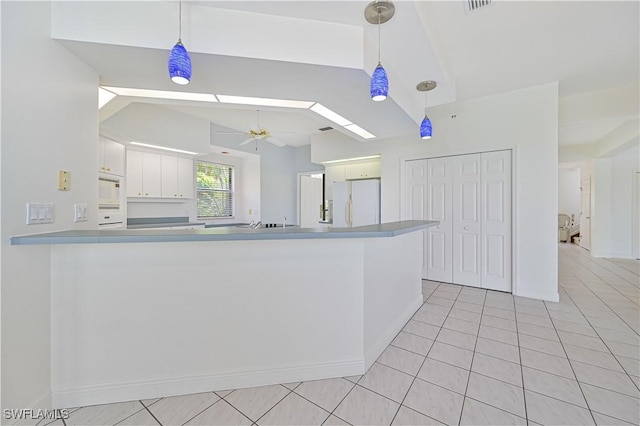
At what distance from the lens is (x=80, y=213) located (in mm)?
1842

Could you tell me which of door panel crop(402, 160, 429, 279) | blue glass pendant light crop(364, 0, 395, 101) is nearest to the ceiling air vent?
blue glass pendant light crop(364, 0, 395, 101)

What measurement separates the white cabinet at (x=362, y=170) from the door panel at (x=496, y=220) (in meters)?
1.87

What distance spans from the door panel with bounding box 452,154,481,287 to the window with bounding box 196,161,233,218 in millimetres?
4683

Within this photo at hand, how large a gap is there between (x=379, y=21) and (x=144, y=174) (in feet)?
13.4

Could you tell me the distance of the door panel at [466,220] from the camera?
3.79 m

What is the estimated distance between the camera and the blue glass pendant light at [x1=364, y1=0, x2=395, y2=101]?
1688 mm

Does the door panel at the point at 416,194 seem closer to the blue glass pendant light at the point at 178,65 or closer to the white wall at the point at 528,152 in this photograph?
the white wall at the point at 528,152

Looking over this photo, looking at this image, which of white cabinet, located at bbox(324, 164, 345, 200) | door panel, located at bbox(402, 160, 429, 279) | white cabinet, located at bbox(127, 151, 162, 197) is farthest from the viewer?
white cabinet, located at bbox(324, 164, 345, 200)

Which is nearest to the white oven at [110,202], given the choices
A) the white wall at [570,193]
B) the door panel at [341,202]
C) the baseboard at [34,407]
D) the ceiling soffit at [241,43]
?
the ceiling soffit at [241,43]

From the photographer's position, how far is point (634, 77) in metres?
3.10

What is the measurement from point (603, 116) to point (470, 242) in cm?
248

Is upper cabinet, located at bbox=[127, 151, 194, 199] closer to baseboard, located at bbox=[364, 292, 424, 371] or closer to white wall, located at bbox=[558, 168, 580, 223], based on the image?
baseboard, located at bbox=[364, 292, 424, 371]

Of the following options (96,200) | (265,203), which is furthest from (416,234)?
(265,203)

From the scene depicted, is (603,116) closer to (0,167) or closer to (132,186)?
(0,167)
